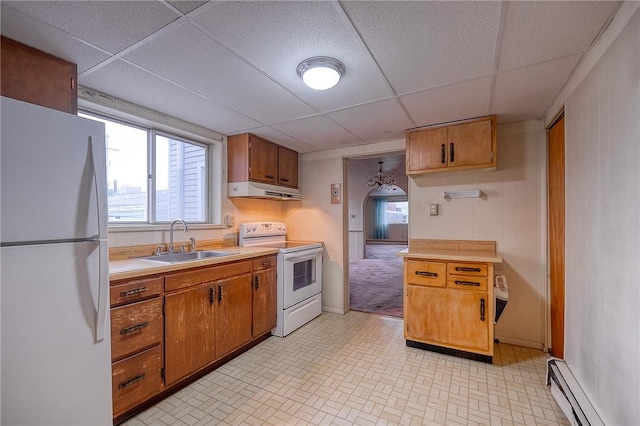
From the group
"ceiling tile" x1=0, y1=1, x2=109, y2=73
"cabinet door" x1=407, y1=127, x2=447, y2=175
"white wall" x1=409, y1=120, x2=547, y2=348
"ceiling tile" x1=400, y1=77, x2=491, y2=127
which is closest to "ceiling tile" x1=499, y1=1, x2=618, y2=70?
"ceiling tile" x1=400, y1=77, x2=491, y2=127

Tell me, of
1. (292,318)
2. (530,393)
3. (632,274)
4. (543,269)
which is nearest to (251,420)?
(292,318)

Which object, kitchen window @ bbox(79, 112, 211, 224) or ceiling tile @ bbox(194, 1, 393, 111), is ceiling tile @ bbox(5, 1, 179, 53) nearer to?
ceiling tile @ bbox(194, 1, 393, 111)

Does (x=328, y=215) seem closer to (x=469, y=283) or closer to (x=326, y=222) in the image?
(x=326, y=222)

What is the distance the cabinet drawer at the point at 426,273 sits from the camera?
2.57m

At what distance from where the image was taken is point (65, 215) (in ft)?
4.21

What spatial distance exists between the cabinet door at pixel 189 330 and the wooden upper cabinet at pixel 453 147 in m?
2.31

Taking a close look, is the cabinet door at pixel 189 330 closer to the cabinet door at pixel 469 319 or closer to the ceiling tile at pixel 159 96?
the ceiling tile at pixel 159 96

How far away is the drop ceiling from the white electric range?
1.48 m

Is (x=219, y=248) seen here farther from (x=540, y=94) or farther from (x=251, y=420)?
(x=540, y=94)

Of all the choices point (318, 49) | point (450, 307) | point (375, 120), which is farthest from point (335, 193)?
point (318, 49)

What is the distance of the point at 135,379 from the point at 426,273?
2381 millimetres

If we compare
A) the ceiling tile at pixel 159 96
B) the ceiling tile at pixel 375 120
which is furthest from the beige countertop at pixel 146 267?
the ceiling tile at pixel 375 120

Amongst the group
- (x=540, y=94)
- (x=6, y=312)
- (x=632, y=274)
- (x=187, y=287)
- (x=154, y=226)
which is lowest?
(x=187, y=287)

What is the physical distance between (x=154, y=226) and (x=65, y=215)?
1239 mm
